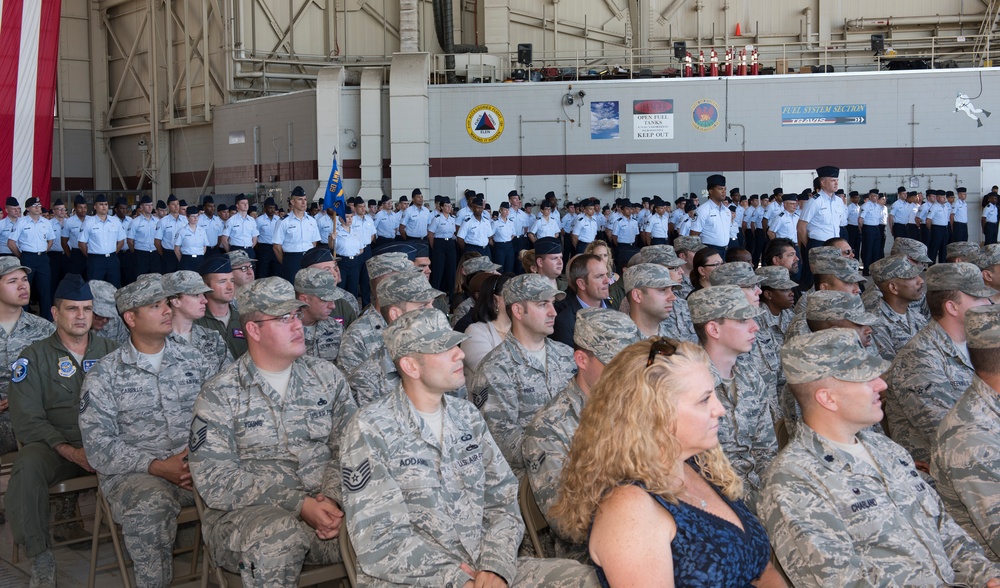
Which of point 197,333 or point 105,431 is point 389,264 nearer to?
point 197,333

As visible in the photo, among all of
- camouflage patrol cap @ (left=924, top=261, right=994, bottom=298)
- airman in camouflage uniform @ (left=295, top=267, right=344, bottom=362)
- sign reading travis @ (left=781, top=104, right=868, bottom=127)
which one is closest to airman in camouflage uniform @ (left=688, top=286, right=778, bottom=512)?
camouflage patrol cap @ (left=924, top=261, right=994, bottom=298)

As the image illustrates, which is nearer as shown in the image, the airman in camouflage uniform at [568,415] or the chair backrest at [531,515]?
the airman in camouflage uniform at [568,415]

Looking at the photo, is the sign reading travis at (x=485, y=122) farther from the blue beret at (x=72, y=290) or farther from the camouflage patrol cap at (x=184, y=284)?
the blue beret at (x=72, y=290)

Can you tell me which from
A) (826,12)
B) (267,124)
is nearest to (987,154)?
(826,12)

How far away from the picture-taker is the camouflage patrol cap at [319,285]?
5332mm

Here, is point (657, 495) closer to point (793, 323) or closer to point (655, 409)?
point (655, 409)

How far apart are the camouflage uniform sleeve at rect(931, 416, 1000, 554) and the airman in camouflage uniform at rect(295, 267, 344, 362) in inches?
124

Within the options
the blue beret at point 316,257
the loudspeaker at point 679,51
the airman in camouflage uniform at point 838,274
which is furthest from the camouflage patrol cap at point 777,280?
the loudspeaker at point 679,51

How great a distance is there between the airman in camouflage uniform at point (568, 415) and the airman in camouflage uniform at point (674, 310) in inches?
A: 89.7

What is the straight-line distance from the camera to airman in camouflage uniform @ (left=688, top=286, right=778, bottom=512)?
12.6 ft

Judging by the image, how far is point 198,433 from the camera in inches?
136

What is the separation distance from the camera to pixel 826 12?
2423cm

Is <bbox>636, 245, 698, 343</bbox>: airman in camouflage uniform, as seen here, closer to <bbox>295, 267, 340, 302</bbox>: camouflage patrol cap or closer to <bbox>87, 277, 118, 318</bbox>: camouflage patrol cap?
<bbox>295, 267, 340, 302</bbox>: camouflage patrol cap

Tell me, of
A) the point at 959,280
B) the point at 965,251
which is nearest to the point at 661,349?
the point at 959,280
